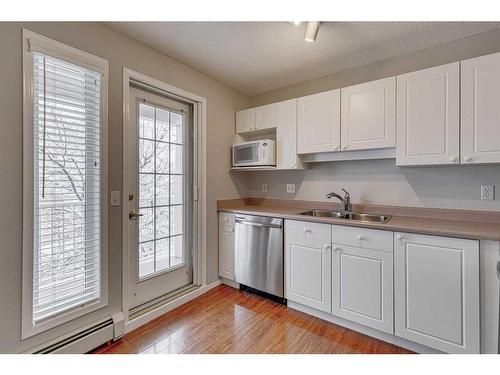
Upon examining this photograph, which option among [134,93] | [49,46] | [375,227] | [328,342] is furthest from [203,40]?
[328,342]

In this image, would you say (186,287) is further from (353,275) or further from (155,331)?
(353,275)

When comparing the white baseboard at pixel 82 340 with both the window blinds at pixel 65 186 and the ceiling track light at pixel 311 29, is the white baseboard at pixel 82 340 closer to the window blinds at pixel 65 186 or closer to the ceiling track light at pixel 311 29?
the window blinds at pixel 65 186

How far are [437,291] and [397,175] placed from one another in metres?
1.08

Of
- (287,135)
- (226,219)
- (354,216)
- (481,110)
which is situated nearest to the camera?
(481,110)

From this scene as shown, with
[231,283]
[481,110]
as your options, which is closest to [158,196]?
[231,283]

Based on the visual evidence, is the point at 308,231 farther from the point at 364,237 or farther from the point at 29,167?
the point at 29,167

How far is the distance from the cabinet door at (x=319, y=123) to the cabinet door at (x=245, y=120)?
0.63 m

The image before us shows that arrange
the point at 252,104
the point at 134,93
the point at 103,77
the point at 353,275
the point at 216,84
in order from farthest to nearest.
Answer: the point at 252,104
the point at 216,84
the point at 134,93
the point at 353,275
the point at 103,77

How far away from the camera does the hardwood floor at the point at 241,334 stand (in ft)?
5.73

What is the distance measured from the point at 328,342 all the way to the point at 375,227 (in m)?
0.95

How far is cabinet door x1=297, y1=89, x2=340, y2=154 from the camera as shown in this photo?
234 cm

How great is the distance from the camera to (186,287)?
103 inches

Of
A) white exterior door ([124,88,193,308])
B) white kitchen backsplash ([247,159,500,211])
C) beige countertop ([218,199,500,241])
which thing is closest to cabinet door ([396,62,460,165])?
white kitchen backsplash ([247,159,500,211])

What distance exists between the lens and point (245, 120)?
3029 millimetres
